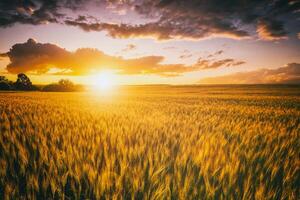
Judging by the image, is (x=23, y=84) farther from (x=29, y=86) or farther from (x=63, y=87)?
(x=63, y=87)

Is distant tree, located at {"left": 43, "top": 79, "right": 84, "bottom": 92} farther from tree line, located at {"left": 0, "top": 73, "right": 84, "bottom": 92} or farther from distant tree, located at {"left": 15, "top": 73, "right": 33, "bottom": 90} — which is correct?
distant tree, located at {"left": 15, "top": 73, "right": 33, "bottom": 90}

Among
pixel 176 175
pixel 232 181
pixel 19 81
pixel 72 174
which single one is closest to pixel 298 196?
pixel 232 181

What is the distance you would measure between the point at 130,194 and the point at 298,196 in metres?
1.62

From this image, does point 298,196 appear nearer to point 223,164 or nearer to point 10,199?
point 223,164

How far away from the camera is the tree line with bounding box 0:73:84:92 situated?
4429 centimetres

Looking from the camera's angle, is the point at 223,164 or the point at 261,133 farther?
the point at 261,133

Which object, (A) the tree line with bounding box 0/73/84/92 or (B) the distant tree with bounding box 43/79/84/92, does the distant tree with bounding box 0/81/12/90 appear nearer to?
(A) the tree line with bounding box 0/73/84/92

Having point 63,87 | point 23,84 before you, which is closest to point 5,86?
point 23,84

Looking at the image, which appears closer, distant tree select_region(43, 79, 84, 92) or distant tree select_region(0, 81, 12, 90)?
distant tree select_region(0, 81, 12, 90)

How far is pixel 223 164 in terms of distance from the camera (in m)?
2.38

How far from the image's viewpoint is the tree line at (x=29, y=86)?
44.3 metres

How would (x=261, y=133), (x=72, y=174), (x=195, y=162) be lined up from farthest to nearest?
(x=261, y=133)
(x=195, y=162)
(x=72, y=174)

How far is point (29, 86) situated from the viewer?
4803 cm

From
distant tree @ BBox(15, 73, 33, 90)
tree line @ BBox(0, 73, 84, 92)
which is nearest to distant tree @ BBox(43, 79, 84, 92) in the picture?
tree line @ BBox(0, 73, 84, 92)
